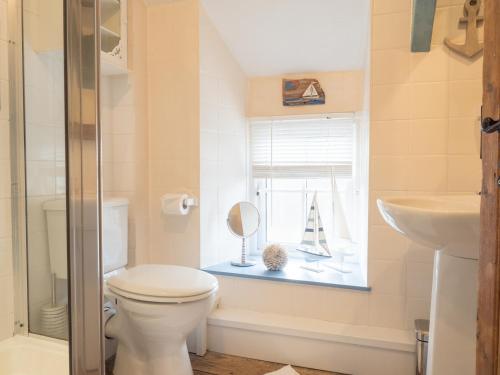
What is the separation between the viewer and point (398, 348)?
5.01 ft

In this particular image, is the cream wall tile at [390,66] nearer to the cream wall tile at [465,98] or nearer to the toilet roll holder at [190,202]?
the cream wall tile at [465,98]

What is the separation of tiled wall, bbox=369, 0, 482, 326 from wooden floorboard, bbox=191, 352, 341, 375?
21.9 inches

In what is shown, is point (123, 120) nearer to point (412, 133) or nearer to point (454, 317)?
point (412, 133)

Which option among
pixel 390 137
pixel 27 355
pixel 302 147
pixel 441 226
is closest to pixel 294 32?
pixel 302 147

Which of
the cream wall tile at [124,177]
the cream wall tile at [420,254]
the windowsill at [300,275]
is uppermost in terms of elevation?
the cream wall tile at [124,177]

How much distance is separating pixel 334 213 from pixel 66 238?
5.37ft

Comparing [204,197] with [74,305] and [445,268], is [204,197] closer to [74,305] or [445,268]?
[74,305]

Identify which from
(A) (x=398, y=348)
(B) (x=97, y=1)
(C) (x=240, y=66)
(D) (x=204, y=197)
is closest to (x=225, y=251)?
(D) (x=204, y=197)

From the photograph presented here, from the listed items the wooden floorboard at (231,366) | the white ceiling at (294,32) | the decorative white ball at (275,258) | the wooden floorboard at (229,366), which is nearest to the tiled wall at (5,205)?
the wooden floorboard at (229,366)

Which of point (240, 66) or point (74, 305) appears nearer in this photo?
point (74, 305)

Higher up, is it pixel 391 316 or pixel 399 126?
pixel 399 126

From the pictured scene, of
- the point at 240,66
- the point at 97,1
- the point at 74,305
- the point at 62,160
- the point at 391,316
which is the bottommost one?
the point at 391,316

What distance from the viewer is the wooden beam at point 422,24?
1.36m

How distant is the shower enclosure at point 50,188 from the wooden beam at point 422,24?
1224 mm
